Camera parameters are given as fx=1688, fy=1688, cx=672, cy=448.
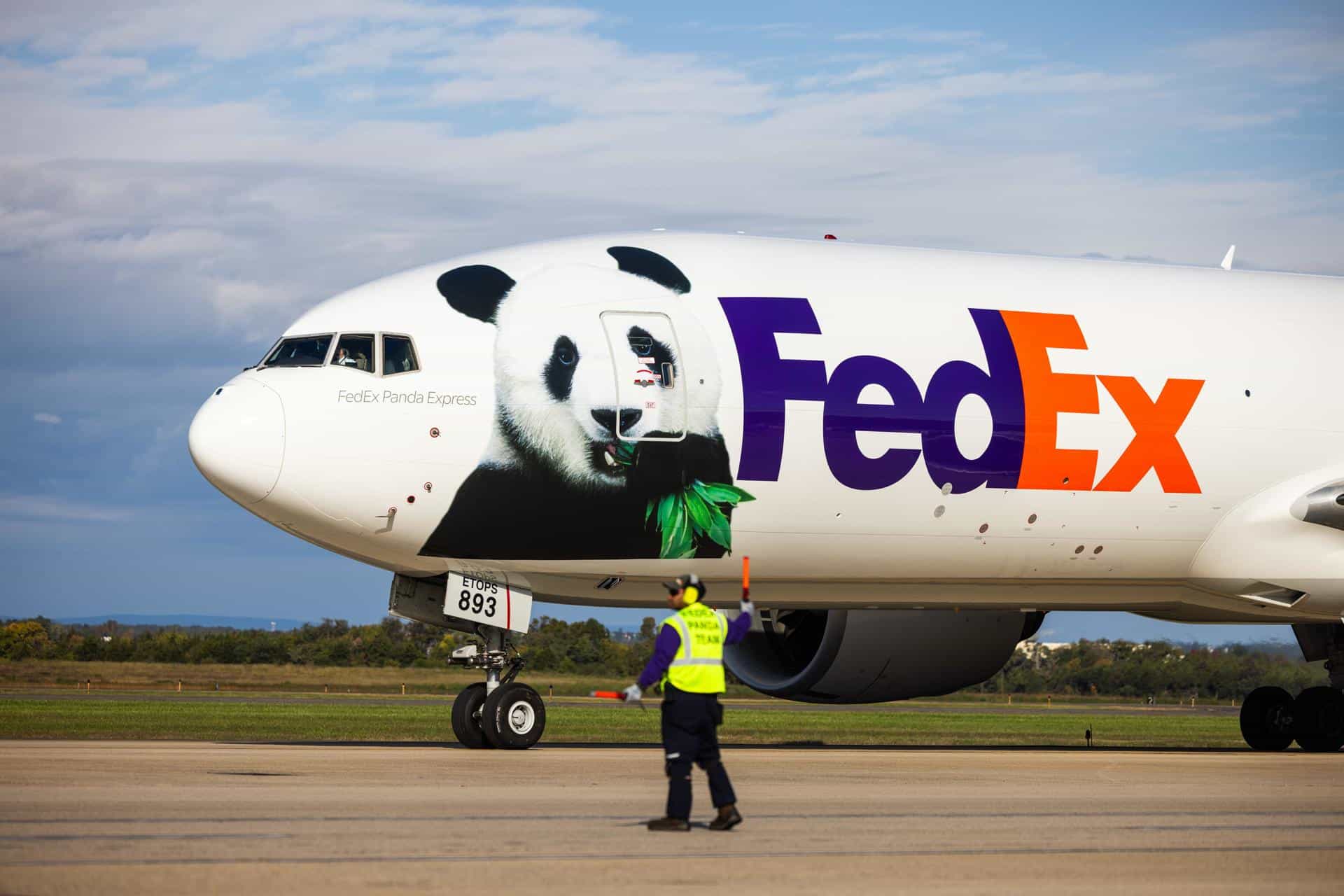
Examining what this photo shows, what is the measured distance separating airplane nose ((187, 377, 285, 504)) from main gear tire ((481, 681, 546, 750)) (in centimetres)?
313

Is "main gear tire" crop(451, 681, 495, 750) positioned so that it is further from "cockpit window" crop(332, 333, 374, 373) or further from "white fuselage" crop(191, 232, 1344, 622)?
"cockpit window" crop(332, 333, 374, 373)

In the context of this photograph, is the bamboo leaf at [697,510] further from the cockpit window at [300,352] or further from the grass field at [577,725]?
the grass field at [577,725]

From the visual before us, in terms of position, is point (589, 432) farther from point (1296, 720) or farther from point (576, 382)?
point (1296, 720)

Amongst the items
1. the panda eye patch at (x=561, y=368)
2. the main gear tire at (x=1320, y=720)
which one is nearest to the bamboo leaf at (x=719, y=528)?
the panda eye patch at (x=561, y=368)

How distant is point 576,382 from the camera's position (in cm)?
1739

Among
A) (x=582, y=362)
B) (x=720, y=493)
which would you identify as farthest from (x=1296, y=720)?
(x=582, y=362)

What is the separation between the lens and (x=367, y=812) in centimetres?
1145

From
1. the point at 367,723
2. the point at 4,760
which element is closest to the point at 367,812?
the point at 4,760

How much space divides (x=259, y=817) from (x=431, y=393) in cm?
674

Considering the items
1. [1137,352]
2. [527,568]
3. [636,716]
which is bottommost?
[636,716]

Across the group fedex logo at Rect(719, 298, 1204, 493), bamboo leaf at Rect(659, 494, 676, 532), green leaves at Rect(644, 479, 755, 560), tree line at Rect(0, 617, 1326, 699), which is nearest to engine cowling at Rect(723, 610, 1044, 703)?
fedex logo at Rect(719, 298, 1204, 493)

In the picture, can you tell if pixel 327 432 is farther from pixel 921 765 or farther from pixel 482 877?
pixel 482 877

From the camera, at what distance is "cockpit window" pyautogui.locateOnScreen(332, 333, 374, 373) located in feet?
56.4

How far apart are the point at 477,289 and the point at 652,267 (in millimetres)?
1971
